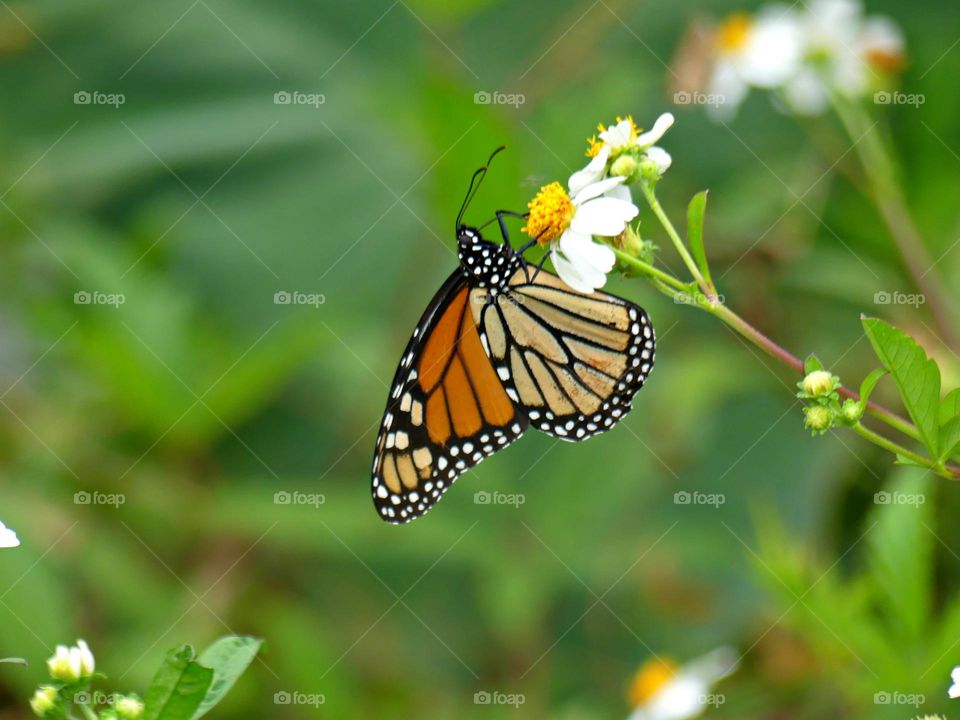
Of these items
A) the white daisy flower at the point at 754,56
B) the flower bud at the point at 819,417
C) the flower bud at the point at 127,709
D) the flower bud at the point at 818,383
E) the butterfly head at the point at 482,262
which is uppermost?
the white daisy flower at the point at 754,56

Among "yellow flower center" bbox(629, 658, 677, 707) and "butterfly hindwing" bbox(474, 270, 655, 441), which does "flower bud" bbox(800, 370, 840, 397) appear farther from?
"yellow flower center" bbox(629, 658, 677, 707)

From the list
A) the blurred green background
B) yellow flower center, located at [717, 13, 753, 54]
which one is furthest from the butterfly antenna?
yellow flower center, located at [717, 13, 753, 54]

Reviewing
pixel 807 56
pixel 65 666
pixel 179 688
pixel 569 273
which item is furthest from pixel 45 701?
pixel 807 56

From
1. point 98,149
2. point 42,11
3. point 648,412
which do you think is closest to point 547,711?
point 648,412

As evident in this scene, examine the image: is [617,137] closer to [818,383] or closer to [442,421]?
[818,383]

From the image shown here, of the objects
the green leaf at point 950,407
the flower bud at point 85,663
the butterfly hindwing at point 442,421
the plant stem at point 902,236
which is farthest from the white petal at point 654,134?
the plant stem at point 902,236

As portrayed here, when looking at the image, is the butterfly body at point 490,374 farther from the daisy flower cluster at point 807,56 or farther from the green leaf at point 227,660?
the daisy flower cluster at point 807,56
